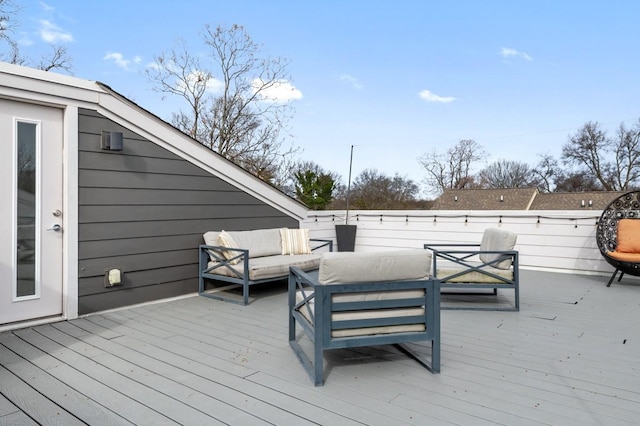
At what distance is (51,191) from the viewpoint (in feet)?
11.3

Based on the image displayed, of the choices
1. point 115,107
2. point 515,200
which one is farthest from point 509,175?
point 115,107

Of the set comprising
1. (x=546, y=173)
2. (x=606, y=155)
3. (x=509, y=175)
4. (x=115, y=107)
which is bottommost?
(x=115, y=107)

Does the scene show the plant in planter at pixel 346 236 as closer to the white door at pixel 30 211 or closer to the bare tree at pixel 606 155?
the white door at pixel 30 211

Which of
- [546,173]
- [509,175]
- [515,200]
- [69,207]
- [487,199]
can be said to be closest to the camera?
[69,207]

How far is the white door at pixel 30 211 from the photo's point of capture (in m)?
3.20

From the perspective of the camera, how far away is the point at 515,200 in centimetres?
2067

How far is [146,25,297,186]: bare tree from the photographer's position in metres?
13.3

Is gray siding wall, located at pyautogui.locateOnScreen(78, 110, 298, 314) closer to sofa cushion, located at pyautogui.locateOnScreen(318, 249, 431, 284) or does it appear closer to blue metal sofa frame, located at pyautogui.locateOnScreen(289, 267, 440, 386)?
blue metal sofa frame, located at pyautogui.locateOnScreen(289, 267, 440, 386)

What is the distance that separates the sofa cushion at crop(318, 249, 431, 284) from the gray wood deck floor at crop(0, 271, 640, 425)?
588 mm

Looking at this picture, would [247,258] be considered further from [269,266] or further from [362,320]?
[362,320]

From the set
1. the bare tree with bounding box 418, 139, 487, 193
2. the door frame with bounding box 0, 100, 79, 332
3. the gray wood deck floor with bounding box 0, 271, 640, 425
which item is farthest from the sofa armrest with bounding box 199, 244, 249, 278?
the bare tree with bounding box 418, 139, 487, 193

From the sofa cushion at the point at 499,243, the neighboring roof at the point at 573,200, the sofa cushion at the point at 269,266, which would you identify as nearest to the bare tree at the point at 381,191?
the neighboring roof at the point at 573,200

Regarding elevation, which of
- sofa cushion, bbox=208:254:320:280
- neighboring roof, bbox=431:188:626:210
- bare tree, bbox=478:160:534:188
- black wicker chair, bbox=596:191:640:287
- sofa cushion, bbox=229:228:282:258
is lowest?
sofa cushion, bbox=208:254:320:280

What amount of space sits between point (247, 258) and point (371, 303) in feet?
6.82
